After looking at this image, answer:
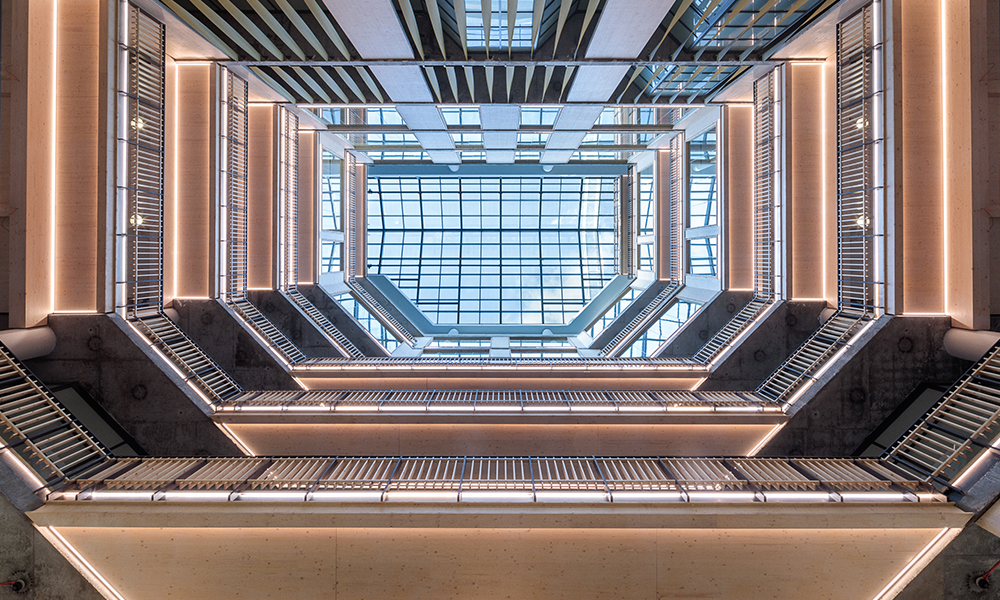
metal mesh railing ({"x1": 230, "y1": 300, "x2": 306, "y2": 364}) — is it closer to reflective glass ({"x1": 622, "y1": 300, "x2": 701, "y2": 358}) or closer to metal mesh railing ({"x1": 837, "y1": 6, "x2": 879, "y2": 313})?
reflective glass ({"x1": 622, "y1": 300, "x2": 701, "y2": 358})

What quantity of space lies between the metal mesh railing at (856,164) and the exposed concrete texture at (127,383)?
50.5ft

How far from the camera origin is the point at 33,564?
649 cm

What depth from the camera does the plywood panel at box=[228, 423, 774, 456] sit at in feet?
34.1

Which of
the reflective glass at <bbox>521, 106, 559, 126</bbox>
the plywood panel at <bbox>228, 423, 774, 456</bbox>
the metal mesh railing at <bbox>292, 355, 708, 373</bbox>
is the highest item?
the reflective glass at <bbox>521, 106, 559, 126</bbox>

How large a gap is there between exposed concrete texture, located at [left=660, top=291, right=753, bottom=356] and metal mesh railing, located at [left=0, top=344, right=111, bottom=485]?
15377 millimetres

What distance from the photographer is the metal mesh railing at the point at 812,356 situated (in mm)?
10711

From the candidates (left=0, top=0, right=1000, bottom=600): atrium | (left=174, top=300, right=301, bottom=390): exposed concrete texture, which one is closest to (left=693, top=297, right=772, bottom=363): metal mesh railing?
(left=0, top=0, right=1000, bottom=600): atrium

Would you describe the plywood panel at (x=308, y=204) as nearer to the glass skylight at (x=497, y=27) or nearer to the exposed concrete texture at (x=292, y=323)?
the exposed concrete texture at (x=292, y=323)

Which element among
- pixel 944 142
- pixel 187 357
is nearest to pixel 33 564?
pixel 187 357

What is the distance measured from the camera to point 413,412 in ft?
33.9

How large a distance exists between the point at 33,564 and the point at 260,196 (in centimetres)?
1225

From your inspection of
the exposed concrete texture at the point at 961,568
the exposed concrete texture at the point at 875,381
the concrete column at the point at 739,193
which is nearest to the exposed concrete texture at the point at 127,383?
the exposed concrete texture at the point at 961,568

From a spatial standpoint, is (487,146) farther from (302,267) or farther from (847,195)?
(847,195)

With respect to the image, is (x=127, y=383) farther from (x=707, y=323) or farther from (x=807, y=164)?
(x=807, y=164)
